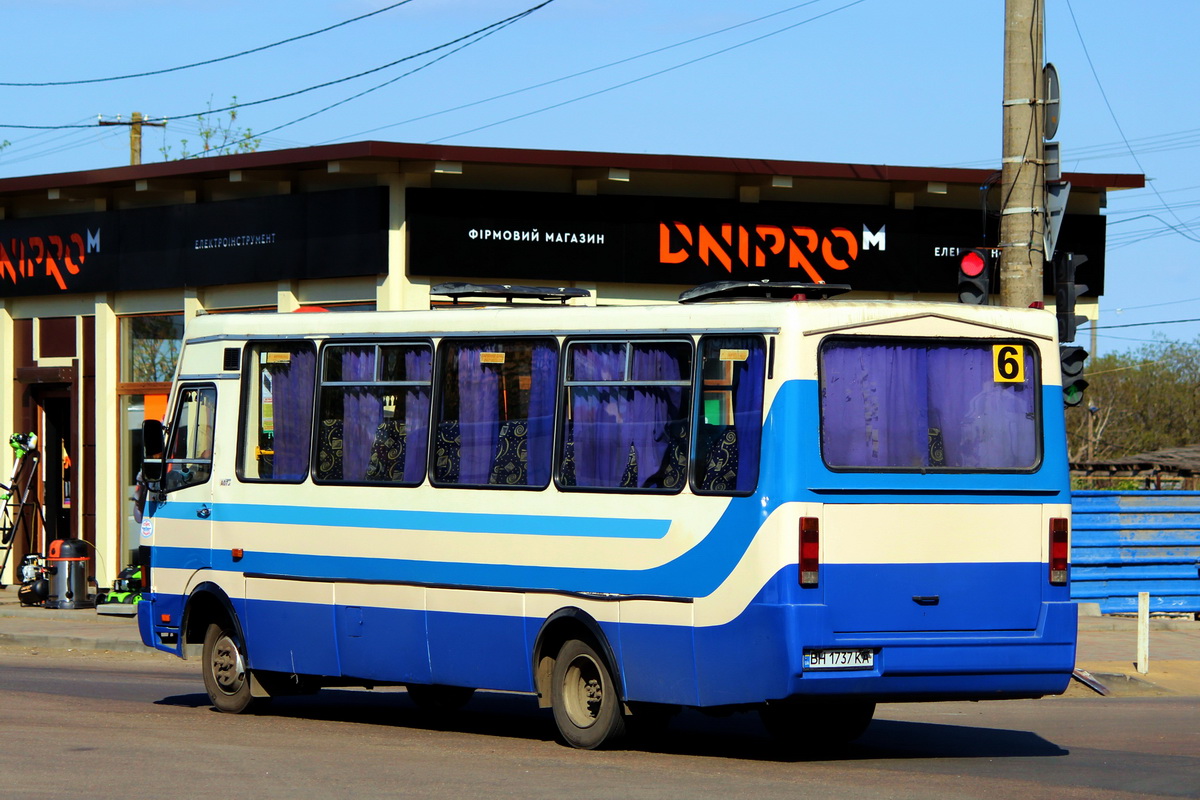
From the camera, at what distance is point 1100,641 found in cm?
2016

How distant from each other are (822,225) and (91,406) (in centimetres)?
1039

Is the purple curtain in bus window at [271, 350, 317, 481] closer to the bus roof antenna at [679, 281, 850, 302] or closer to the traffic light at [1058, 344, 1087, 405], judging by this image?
the bus roof antenna at [679, 281, 850, 302]

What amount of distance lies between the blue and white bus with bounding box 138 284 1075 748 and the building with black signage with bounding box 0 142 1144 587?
353 inches

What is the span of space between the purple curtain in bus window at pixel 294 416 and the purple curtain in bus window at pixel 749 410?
3665 millimetres

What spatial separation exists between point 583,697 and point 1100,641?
33.8 ft

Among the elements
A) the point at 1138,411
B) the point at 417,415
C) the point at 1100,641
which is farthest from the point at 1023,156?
the point at 1138,411

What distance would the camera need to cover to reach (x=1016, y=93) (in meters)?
15.6

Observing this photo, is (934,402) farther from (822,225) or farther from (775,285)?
(822,225)

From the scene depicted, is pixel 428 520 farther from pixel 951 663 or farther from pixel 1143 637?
pixel 1143 637

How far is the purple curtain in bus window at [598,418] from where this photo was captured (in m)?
11.3

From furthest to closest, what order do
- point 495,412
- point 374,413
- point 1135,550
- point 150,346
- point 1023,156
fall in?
point 150,346, point 1135,550, point 1023,156, point 374,413, point 495,412

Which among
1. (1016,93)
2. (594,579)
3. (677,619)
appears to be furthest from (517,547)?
(1016,93)

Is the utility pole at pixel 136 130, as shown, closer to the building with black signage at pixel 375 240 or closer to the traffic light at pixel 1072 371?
the building with black signage at pixel 375 240

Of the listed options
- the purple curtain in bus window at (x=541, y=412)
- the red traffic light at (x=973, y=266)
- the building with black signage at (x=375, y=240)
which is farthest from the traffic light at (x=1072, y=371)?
the building with black signage at (x=375, y=240)
